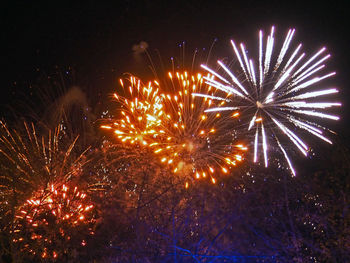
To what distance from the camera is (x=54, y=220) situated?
16359mm

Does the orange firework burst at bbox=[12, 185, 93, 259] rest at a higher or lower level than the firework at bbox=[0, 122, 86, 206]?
lower

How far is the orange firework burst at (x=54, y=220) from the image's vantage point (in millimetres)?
13258

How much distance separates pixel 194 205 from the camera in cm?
1811

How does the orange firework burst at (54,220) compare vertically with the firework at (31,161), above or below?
below

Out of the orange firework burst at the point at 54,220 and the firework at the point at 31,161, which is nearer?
the orange firework burst at the point at 54,220

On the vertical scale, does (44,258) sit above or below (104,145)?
below

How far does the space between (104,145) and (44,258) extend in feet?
27.1

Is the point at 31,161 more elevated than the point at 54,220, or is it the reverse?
the point at 31,161

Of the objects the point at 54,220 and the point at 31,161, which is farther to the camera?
the point at 31,161

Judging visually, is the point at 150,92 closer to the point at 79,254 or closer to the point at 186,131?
the point at 186,131

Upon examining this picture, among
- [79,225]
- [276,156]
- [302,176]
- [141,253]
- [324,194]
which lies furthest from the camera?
[276,156]

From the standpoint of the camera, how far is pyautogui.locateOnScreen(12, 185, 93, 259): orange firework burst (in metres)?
13.3

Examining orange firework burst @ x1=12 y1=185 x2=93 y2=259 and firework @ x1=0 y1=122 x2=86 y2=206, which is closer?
orange firework burst @ x1=12 y1=185 x2=93 y2=259

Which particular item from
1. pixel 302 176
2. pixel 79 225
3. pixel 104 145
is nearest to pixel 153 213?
pixel 79 225
